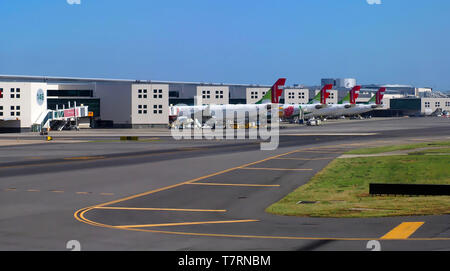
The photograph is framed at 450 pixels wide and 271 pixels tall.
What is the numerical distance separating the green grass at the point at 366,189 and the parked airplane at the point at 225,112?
85.7 m

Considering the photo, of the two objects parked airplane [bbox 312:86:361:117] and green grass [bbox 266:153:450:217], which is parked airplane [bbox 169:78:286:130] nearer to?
parked airplane [bbox 312:86:361:117]

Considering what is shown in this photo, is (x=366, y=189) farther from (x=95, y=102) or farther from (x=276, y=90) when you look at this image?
(x=95, y=102)

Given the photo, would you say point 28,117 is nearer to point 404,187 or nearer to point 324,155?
point 324,155

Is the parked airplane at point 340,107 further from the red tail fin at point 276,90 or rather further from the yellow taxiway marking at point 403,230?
the yellow taxiway marking at point 403,230

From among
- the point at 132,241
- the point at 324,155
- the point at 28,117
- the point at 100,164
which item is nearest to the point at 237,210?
the point at 132,241

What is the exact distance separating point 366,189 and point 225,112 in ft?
350

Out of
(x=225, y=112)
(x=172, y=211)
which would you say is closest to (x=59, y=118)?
(x=225, y=112)

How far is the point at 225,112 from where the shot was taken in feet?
465

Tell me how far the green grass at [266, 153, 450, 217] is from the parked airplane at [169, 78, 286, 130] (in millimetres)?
85742

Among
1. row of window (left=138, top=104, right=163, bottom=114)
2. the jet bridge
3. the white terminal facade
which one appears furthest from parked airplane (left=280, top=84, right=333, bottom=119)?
the jet bridge

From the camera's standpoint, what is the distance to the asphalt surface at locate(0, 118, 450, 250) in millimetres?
20172
